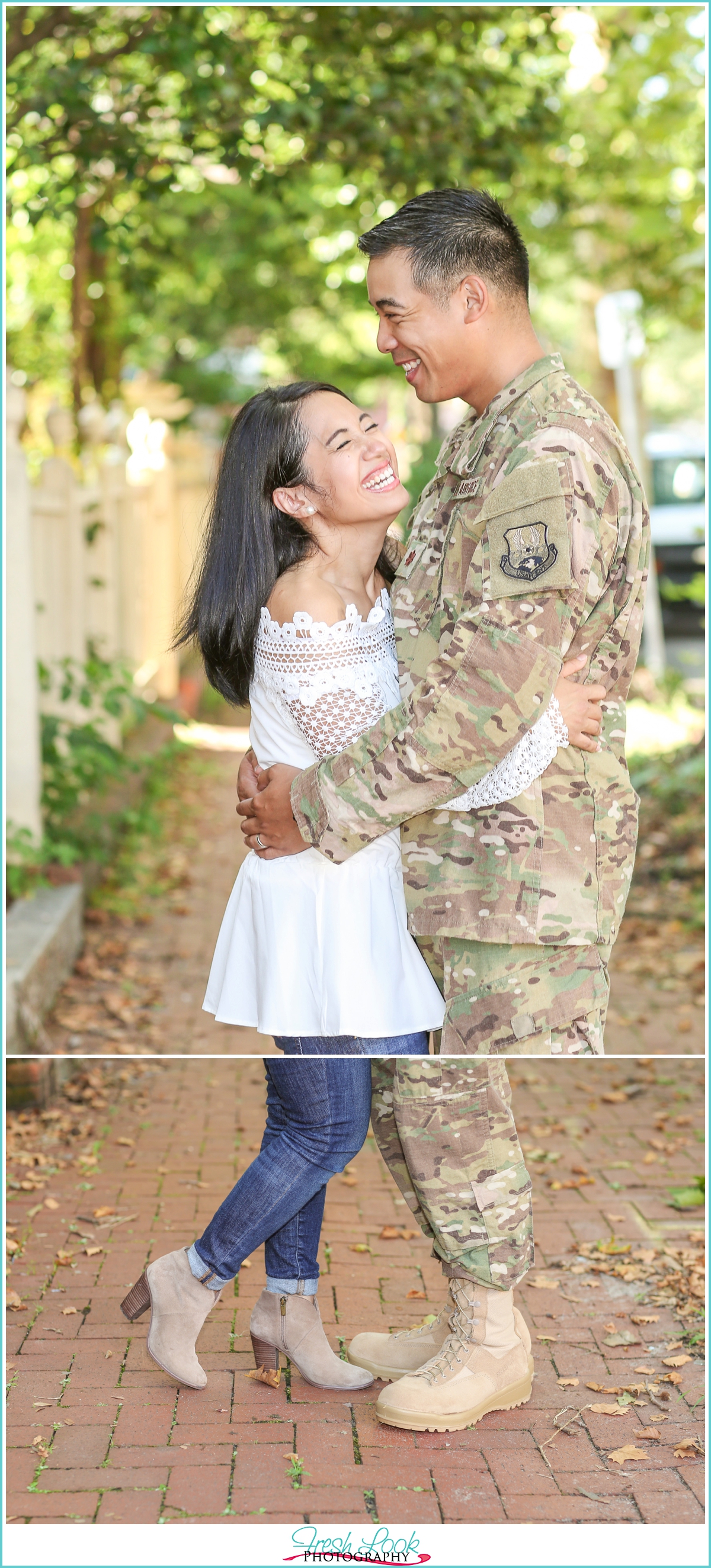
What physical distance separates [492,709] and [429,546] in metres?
0.38

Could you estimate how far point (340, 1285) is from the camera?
10.9 feet

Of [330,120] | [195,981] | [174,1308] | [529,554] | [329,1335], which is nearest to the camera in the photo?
[529,554]

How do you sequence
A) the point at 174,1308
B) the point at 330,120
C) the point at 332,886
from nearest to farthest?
1. the point at 332,886
2. the point at 174,1308
3. the point at 330,120

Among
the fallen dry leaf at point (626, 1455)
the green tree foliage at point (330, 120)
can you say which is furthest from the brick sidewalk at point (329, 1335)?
the green tree foliage at point (330, 120)

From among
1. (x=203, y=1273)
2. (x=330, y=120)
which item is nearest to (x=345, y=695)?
(x=203, y=1273)

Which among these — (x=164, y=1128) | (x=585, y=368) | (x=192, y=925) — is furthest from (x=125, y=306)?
(x=164, y=1128)

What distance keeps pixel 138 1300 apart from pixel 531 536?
152 cm

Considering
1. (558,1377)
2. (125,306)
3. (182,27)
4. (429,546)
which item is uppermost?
(125,306)

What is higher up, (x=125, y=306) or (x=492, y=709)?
(x=125, y=306)

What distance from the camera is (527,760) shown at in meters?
2.36

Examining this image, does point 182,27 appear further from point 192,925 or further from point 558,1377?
point 558,1377

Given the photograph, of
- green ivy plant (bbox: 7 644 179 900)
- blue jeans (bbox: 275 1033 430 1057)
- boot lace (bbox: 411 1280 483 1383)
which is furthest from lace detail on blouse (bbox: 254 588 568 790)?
green ivy plant (bbox: 7 644 179 900)

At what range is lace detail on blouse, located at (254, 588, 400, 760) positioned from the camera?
93.1 inches

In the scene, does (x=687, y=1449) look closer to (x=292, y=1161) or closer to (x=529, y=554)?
(x=292, y=1161)
